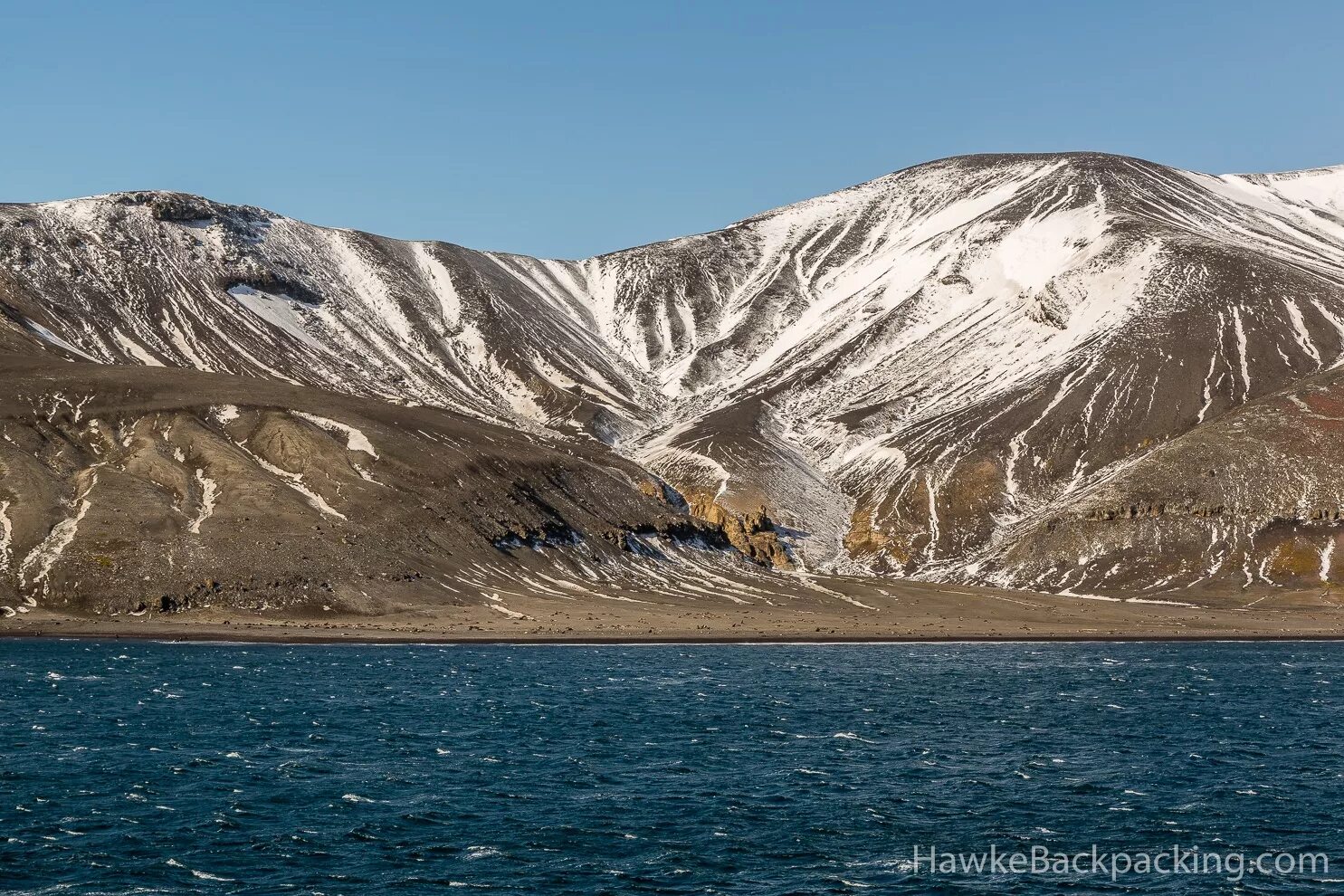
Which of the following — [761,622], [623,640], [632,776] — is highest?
[761,622]

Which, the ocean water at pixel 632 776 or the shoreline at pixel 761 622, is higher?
the shoreline at pixel 761 622

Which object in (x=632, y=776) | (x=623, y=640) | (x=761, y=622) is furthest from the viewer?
(x=761, y=622)

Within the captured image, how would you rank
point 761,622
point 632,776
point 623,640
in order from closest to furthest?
1. point 632,776
2. point 623,640
3. point 761,622

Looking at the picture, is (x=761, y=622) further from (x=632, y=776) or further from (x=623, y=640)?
(x=632, y=776)

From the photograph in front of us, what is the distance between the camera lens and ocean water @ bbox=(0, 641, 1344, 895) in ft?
130

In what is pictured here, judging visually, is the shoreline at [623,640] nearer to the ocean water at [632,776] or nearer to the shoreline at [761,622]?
the shoreline at [761,622]

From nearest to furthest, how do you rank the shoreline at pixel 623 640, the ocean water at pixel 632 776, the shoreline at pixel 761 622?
the ocean water at pixel 632 776, the shoreline at pixel 623 640, the shoreline at pixel 761 622

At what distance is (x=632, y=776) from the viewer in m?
54.0

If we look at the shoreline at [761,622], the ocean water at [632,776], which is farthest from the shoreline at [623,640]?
the ocean water at [632,776]

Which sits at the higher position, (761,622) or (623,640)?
(761,622)

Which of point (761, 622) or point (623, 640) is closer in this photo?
point (623, 640)

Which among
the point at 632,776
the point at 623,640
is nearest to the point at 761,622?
the point at 623,640

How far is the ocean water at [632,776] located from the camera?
39750 mm

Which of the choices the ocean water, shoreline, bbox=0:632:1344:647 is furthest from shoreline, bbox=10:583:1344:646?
the ocean water
